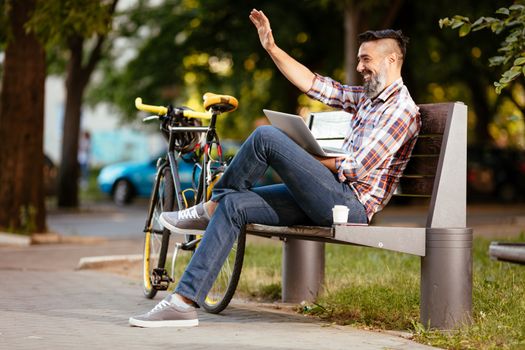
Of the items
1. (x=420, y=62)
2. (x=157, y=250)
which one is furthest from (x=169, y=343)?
(x=420, y=62)

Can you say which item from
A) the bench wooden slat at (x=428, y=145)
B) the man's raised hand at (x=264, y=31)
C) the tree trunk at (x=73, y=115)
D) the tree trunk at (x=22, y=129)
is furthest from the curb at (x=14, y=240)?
the tree trunk at (x=73, y=115)

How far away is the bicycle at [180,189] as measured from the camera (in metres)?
6.54

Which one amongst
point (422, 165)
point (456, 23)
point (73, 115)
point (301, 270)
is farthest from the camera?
point (73, 115)

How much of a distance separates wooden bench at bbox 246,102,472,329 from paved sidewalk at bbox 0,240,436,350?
336 mm

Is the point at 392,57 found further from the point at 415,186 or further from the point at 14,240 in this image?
the point at 14,240

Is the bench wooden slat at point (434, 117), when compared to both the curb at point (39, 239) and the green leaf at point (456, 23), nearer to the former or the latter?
the green leaf at point (456, 23)

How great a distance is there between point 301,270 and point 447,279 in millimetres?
1751

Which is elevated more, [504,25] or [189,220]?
[504,25]

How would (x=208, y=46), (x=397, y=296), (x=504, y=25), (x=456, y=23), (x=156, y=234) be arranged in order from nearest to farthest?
(x=397, y=296)
(x=456, y=23)
(x=156, y=234)
(x=504, y=25)
(x=208, y=46)

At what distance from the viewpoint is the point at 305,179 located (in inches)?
225

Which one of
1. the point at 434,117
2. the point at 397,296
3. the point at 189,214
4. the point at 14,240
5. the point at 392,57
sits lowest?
the point at 397,296

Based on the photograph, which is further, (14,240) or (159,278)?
(14,240)

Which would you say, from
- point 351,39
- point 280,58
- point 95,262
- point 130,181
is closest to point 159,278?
point 280,58

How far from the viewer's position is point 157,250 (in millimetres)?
7520
